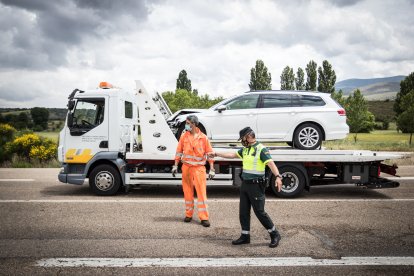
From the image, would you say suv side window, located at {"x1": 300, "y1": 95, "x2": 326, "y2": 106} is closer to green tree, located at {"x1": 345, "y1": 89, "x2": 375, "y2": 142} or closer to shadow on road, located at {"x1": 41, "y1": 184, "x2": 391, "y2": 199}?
shadow on road, located at {"x1": 41, "y1": 184, "x2": 391, "y2": 199}

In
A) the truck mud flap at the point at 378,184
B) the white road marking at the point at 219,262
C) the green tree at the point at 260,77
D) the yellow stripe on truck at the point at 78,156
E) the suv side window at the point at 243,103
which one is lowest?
the white road marking at the point at 219,262

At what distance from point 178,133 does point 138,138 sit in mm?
1022

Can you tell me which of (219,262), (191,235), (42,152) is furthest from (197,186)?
(42,152)

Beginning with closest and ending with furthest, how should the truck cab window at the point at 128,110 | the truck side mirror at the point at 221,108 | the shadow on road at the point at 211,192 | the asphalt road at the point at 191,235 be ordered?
1. the asphalt road at the point at 191,235
2. the truck side mirror at the point at 221,108
3. the shadow on road at the point at 211,192
4. the truck cab window at the point at 128,110

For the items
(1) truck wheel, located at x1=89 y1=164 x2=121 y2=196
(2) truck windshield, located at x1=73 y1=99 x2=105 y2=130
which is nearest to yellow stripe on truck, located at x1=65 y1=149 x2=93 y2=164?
(1) truck wheel, located at x1=89 y1=164 x2=121 y2=196

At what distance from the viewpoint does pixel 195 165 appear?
6.24 m

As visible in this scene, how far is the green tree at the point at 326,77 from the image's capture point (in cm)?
5109

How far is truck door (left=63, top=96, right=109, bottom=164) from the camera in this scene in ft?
27.7

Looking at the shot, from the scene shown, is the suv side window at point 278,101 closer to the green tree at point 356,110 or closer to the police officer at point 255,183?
the police officer at point 255,183

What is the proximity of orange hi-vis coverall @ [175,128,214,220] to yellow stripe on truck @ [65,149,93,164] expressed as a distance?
3.05 metres

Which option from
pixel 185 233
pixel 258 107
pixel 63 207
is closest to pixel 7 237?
pixel 63 207

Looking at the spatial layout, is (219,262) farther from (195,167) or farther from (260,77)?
(260,77)

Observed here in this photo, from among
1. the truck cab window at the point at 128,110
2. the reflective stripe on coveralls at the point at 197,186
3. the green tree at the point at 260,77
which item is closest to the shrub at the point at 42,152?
the truck cab window at the point at 128,110

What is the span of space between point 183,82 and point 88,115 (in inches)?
2153
